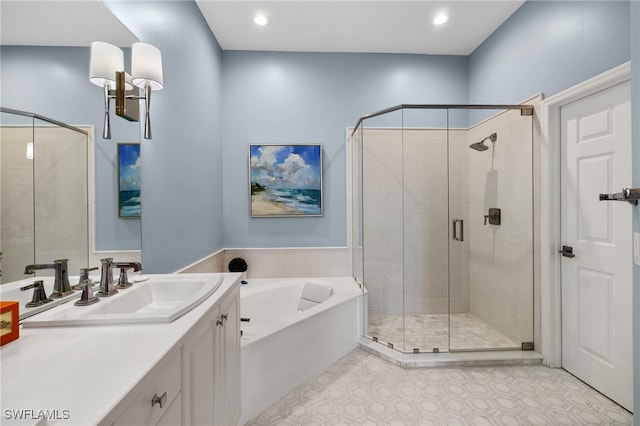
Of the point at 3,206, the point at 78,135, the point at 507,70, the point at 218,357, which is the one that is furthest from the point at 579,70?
the point at 3,206

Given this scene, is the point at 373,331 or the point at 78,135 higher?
the point at 78,135

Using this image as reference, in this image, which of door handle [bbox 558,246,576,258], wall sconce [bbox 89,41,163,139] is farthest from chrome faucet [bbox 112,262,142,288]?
door handle [bbox 558,246,576,258]

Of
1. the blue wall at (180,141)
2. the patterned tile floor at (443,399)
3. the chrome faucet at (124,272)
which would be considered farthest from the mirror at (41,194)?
the patterned tile floor at (443,399)

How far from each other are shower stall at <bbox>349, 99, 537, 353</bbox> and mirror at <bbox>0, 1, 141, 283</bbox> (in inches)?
80.5

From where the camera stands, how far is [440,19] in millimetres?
2666

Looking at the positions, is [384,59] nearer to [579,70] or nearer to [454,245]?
[579,70]

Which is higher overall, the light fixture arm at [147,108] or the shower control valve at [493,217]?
the light fixture arm at [147,108]

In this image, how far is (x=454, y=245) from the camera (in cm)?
252

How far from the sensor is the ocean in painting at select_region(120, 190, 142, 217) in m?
1.41

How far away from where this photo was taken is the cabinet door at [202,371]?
95 centimetres

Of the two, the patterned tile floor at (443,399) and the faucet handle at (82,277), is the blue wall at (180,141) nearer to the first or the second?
the faucet handle at (82,277)

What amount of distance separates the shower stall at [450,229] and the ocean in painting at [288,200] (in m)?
0.83

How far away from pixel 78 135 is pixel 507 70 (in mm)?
3231

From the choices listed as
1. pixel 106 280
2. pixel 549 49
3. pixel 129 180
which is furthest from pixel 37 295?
pixel 549 49
